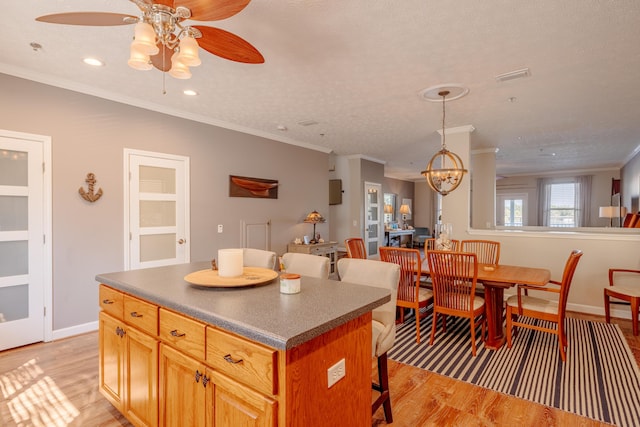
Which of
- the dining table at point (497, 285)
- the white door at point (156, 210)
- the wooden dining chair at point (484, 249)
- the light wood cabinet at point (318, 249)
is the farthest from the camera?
the light wood cabinet at point (318, 249)

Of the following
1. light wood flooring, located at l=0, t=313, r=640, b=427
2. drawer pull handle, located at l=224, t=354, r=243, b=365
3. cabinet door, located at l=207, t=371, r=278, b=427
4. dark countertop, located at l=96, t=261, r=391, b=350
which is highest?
dark countertop, located at l=96, t=261, r=391, b=350

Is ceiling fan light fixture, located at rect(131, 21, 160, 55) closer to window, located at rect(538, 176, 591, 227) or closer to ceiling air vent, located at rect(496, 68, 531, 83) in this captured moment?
ceiling air vent, located at rect(496, 68, 531, 83)

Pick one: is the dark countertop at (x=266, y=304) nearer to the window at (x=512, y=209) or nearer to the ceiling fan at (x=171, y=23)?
the ceiling fan at (x=171, y=23)

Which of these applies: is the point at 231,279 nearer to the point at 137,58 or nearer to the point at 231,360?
the point at 231,360

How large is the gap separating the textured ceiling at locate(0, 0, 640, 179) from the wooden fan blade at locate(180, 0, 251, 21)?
597 mm

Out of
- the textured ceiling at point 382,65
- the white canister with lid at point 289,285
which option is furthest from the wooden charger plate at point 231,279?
the textured ceiling at point 382,65

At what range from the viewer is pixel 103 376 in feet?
6.95

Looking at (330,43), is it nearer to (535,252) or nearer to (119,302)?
(119,302)

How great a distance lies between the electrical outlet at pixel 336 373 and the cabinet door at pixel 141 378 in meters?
0.94

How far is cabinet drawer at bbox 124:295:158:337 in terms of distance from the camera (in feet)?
5.48

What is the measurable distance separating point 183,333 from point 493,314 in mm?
2950

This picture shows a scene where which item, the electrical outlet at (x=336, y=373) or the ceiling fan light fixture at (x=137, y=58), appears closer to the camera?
the electrical outlet at (x=336, y=373)

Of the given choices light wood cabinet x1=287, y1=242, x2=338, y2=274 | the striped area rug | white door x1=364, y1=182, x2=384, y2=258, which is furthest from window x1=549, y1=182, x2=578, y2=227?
light wood cabinet x1=287, y1=242, x2=338, y2=274

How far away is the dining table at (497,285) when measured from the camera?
2992mm
